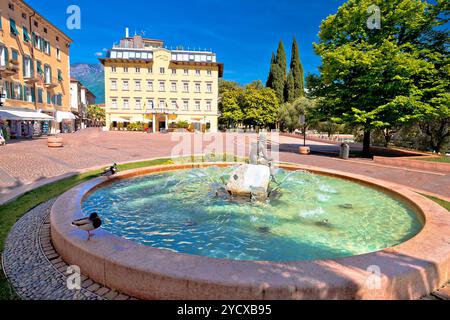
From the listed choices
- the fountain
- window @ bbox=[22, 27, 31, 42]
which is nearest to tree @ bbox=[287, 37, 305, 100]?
window @ bbox=[22, 27, 31, 42]

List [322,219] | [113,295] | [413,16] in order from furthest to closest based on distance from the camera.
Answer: [413,16], [322,219], [113,295]

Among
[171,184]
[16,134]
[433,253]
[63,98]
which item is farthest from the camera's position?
[63,98]

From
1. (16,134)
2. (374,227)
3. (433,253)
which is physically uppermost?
(16,134)

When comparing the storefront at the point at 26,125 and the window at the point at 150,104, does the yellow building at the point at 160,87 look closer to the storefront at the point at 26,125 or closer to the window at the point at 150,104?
the window at the point at 150,104

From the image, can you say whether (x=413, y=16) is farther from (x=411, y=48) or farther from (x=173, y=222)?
(x=173, y=222)

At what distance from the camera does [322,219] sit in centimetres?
646

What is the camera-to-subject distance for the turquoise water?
198 inches

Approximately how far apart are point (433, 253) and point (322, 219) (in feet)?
8.97

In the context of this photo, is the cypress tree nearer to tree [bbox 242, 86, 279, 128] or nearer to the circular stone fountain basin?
tree [bbox 242, 86, 279, 128]

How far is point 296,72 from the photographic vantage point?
62.9 m

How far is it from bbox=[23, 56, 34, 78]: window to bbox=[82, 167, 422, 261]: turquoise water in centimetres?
3083

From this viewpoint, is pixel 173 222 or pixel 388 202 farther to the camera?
pixel 388 202

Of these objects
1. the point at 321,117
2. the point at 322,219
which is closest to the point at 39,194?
the point at 322,219

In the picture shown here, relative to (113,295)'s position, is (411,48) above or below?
above
